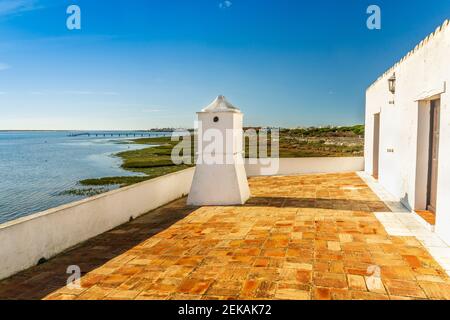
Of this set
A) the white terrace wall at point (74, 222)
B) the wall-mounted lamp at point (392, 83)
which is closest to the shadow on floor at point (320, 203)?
the white terrace wall at point (74, 222)

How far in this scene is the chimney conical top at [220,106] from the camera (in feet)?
21.5

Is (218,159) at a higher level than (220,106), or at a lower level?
lower

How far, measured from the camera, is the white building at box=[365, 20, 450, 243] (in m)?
4.07

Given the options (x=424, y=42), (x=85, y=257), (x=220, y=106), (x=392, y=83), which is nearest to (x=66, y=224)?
(x=85, y=257)

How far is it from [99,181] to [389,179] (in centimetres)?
1856

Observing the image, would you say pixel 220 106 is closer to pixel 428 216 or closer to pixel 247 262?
pixel 247 262

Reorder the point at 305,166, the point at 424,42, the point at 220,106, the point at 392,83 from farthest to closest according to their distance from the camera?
1. the point at 305,166
2. the point at 392,83
3. the point at 220,106
4. the point at 424,42

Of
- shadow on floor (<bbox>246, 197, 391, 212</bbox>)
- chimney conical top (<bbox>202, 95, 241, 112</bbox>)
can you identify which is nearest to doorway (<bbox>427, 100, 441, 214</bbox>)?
shadow on floor (<bbox>246, 197, 391, 212</bbox>)

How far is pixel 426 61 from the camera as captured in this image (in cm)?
479

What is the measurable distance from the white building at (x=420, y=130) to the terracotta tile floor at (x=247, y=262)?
739 mm

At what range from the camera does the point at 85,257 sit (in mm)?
3920

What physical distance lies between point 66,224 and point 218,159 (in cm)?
320

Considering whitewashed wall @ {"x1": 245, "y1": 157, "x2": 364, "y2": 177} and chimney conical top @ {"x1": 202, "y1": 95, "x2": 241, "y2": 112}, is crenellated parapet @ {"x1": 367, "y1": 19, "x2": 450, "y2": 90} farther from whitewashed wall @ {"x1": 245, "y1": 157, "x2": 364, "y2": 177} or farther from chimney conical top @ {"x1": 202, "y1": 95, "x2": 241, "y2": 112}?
whitewashed wall @ {"x1": 245, "y1": 157, "x2": 364, "y2": 177}

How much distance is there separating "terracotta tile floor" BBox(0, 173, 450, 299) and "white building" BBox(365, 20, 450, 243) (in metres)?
0.74
